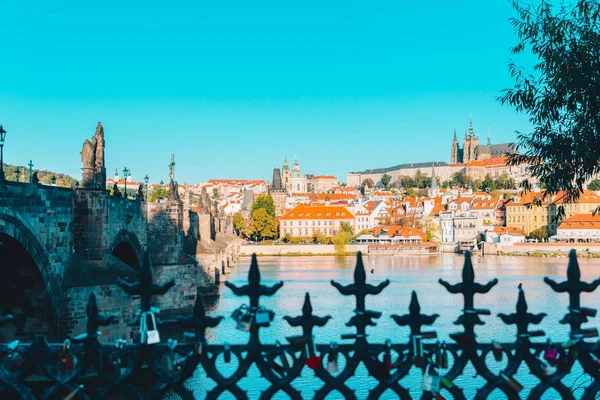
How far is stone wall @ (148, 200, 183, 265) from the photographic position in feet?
105

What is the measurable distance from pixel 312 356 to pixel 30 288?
15.0m

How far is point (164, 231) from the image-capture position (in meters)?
32.3

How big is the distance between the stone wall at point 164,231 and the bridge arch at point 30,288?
14.4m

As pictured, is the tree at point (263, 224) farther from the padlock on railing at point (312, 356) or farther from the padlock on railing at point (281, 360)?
the padlock on railing at point (312, 356)

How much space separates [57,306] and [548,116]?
42.7 ft

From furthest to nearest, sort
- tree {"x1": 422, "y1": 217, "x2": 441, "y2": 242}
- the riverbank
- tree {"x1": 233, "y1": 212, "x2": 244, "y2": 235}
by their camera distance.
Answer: tree {"x1": 233, "y1": 212, "x2": 244, "y2": 235} → tree {"x1": 422, "y1": 217, "x2": 441, "y2": 242} → the riverbank

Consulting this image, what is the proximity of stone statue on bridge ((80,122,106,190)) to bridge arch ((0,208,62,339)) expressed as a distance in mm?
3387

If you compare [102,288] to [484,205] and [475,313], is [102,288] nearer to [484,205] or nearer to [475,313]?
[475,313]

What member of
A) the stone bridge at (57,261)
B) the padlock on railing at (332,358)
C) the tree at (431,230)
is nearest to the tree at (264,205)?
the tree at (431,230)

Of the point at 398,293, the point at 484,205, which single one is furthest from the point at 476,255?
the point at 398,293

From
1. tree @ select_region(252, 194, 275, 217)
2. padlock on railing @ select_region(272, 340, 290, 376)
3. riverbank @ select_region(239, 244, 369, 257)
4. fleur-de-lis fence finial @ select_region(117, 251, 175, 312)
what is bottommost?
riverbank @ select_region(239, 244, 369, 257)

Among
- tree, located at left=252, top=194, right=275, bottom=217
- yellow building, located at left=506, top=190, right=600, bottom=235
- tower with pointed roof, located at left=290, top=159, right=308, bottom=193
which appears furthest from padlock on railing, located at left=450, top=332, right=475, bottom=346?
tower with pointed roof, located at left=290, top=159, right=308, bottom=193

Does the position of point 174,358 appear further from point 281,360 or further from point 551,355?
point 551,355

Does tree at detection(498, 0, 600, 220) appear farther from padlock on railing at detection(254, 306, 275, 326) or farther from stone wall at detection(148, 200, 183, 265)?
stone wall at detection(148, 200, 183, 265)
